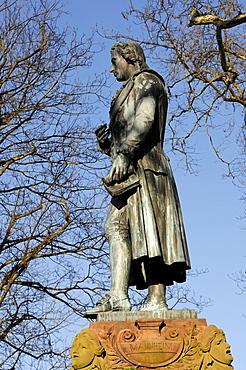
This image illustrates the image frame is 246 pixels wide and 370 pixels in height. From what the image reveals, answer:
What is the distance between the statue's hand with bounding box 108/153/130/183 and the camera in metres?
6.79

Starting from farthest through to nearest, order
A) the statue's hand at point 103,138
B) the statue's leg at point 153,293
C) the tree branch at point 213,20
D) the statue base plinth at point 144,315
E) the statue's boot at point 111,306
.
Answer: the tree branch at point 213,20
the statue's hand at point 103,138
the statue's leg at point 153,293
the statue's boot at point 111,306
the statue base plinth at point 144,315

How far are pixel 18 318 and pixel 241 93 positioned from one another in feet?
18.4

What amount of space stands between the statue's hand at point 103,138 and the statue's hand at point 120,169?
0.58m

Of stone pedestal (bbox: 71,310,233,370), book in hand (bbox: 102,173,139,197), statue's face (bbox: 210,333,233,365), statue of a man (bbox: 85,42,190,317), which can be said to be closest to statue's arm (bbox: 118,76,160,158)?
statue of a man (bbox: 85,42,190,317)

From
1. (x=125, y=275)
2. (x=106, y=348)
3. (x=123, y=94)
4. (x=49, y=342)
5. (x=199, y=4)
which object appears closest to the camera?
(x=106, y=348)

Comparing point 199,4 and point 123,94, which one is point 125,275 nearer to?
point 123,94

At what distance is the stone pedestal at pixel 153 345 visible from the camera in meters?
6.14

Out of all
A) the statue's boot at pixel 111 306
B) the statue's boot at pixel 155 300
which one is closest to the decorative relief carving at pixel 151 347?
the statue's boot at pixel 111 306

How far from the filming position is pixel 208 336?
6.21 metres

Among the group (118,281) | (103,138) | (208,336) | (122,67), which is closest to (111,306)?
(118,281)

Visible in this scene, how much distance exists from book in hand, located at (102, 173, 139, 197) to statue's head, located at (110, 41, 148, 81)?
117 cm

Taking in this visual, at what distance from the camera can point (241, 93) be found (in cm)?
1422

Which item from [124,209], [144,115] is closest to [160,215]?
[124,209]

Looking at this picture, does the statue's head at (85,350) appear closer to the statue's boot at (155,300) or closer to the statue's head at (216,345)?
the statue's boot at (155,300)
